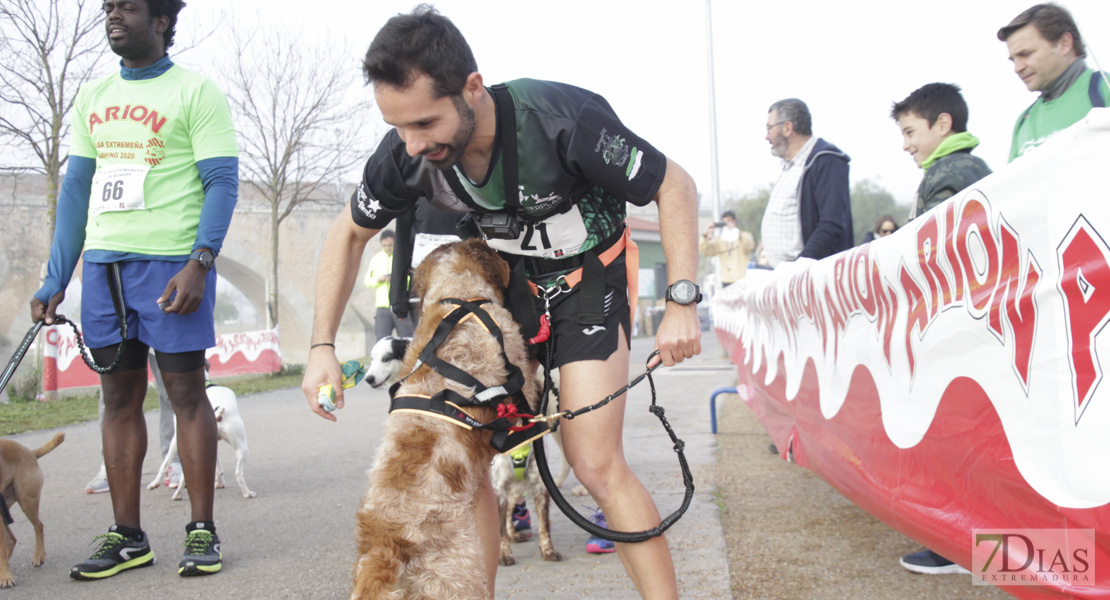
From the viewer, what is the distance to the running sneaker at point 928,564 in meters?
3.12

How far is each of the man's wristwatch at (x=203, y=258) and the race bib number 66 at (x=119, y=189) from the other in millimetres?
345

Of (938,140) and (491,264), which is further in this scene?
(938,140)

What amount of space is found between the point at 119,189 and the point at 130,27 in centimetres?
72

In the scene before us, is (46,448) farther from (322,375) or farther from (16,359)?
(322,375)

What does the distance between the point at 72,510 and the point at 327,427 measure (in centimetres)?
366

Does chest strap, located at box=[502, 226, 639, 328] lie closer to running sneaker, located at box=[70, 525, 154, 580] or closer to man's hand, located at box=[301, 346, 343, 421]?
man's hand, located at box=[301, 346, 343, 421]

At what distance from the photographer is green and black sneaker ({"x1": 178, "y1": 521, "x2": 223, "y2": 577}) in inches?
132

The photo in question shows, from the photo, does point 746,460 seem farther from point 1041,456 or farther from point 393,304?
point 1041,456

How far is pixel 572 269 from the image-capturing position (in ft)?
8.50

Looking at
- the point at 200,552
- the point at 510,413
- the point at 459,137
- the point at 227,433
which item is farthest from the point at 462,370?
the point at 227,433

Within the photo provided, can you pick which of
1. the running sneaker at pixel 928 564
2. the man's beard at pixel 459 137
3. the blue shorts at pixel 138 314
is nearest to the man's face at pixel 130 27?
the blue shorts at pixel 138 314

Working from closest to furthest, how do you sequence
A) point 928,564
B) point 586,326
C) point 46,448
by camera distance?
1. point 586,326
2. point 928,564
3. point 46,448

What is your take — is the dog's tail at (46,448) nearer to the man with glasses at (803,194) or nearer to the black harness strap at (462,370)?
the black harness strap at (462,370)

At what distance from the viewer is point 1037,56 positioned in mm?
3666
